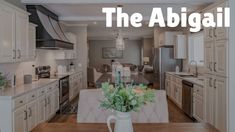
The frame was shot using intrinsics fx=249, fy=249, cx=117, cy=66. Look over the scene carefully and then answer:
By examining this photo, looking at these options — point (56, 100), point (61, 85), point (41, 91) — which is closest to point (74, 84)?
point (61, 85)

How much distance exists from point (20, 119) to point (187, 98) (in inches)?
145

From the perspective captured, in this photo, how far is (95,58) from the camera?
55.5ft

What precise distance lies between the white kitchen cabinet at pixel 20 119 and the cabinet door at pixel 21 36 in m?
0.96

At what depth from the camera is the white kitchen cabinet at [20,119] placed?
11.1 ft

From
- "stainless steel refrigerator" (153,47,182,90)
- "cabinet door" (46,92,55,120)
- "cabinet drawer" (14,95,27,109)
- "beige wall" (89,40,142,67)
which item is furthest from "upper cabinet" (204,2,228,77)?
"beige wall" (89,40,142,67)

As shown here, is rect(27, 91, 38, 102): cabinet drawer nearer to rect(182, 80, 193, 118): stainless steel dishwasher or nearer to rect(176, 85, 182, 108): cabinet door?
rect(182, 80, 193, 118): stainless steel dishwasher

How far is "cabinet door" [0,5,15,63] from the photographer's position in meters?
3.58

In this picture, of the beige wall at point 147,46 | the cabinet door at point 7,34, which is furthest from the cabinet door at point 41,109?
the beige wall at point 147,46

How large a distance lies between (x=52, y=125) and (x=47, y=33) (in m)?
3.57

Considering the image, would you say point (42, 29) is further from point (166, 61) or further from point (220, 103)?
point (166, 61)

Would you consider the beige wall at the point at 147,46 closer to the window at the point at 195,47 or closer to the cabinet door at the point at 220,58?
the window at the point at 195,47

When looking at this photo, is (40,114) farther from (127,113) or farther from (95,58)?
(95,58)

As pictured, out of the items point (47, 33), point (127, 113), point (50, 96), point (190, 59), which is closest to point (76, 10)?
point (47, 33)

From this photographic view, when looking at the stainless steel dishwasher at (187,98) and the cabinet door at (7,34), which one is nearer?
the cabinet door at (7,34)
